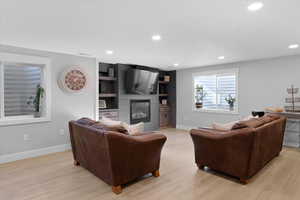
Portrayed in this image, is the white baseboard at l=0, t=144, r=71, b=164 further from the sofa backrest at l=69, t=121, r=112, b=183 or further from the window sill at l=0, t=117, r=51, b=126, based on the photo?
the sofa backrest at l=69, t=121, r=112, b=183

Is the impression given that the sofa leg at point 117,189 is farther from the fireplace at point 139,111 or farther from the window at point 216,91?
the window at point 216,91

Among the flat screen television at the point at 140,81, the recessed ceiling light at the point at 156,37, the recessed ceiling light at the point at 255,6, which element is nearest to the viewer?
the recessed ceiling light at the point at 255,6

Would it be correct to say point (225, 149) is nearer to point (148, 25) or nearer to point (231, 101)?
point (148, 25)

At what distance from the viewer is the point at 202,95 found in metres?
6.32

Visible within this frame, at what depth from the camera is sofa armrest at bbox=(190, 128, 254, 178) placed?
2.51 m

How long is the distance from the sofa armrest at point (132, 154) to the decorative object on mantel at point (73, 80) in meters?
2.42

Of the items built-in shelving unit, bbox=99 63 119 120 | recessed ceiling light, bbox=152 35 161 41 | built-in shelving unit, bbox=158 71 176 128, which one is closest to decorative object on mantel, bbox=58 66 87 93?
built-in shelving unit, bbox=99 63 119 120

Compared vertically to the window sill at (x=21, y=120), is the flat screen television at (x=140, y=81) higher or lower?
higher

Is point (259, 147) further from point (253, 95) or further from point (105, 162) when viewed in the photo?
point (253, 95)

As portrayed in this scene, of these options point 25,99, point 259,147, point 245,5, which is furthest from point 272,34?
point 25,99

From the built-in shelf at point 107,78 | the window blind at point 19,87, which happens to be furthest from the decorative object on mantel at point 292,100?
the window blind at point 19,87

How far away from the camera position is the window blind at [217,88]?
556 cm

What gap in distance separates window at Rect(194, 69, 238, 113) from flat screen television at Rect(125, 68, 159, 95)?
1547 millimetres

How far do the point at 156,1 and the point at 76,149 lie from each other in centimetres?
275
